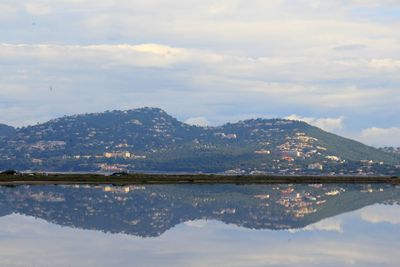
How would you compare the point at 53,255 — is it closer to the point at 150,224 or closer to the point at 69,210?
the point at 150,224

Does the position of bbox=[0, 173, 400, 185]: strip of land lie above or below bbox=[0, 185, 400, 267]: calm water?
above

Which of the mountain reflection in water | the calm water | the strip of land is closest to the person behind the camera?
the calm water

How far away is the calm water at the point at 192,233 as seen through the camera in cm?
3672

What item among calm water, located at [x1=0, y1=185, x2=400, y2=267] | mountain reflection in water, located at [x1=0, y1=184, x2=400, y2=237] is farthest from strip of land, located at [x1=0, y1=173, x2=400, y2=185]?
calm water, located at [x1=0, y1=185, x2=400, y2=267]

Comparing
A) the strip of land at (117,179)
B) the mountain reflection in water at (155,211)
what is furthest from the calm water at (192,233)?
the strip of land at (117,179)

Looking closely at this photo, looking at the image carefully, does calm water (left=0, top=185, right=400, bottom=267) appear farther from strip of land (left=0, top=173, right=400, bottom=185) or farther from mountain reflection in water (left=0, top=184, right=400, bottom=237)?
strip of land (left=0, top=173, right=400, bottom=185)

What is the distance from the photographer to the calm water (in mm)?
36719

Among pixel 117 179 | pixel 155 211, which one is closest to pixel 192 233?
pixel 155 211

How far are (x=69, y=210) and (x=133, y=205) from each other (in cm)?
895

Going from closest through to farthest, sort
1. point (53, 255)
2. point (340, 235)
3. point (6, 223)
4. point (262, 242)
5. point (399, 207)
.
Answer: point (53, 255) < point (262, 242) < point (340, 235) < point (6, 223) < point (399, 207)

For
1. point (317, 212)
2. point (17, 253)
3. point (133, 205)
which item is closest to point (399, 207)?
point (317, 212)

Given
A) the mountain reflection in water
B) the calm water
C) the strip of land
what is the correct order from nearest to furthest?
the calm water, the mountain reflection in water, the strip of land

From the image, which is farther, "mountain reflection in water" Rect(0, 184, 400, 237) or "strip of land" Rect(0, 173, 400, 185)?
"strip of land" Rect(0, 173, 400, 185)

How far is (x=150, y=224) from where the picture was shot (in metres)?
56.0
